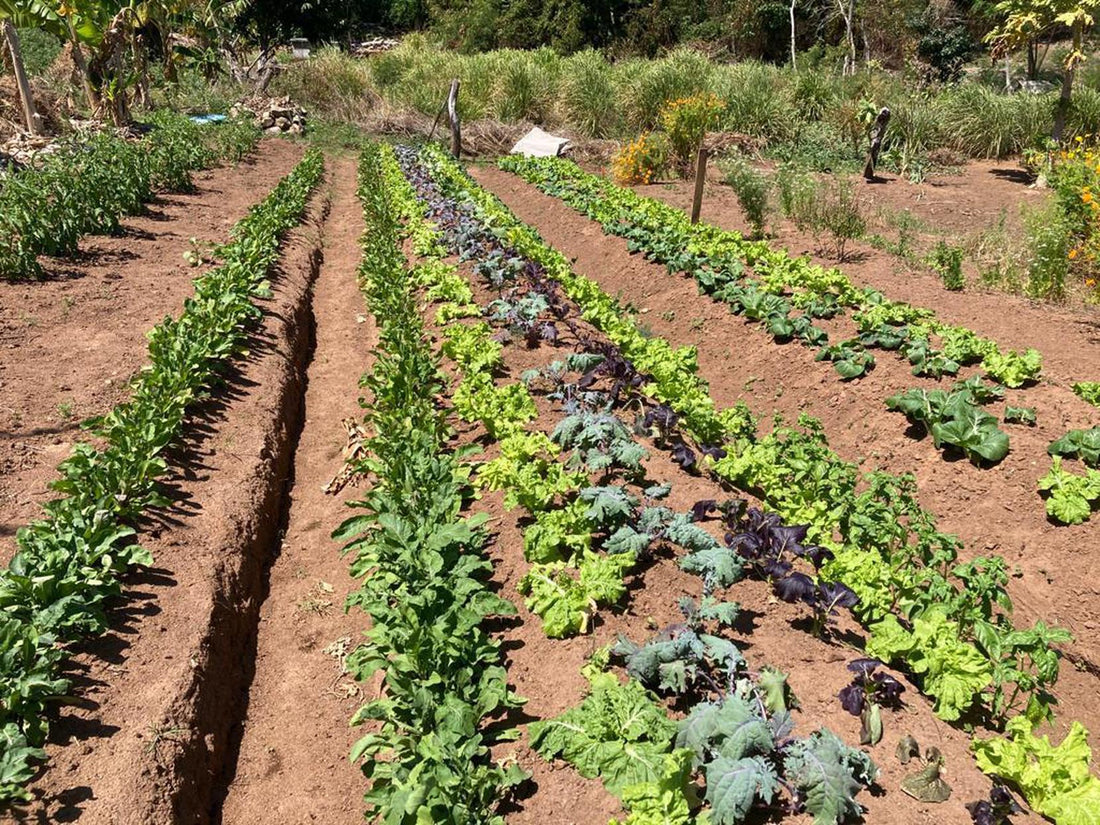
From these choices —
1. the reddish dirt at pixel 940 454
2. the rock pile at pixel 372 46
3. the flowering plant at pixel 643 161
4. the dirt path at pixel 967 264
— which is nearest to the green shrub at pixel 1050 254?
the dirt path at pixel 967 264

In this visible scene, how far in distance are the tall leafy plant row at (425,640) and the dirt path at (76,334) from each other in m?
2.07

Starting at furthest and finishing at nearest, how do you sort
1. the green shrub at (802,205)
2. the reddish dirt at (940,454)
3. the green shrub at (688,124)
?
1. the green shrub at (688,124)
2. the green shrub at (802,205)
3. the reddish dirt at (940,454)

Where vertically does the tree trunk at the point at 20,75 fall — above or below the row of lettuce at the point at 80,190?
above

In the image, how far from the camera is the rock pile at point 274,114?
24.1 metres

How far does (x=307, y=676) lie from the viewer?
401 cm

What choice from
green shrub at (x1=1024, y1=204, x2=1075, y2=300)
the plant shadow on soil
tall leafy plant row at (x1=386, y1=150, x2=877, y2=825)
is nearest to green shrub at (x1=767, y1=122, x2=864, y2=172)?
green shrub at (x1=1024, y1=204, x2=1075, y2=300)

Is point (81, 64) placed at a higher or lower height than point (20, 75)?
higher

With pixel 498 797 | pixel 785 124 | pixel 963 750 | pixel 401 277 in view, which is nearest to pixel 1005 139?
pixel 785 124

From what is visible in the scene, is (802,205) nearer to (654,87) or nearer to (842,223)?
(842,223)

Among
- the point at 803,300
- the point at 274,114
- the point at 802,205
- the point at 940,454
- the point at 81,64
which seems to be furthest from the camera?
the point at 274,114

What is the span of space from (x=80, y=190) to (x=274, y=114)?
54.9ft

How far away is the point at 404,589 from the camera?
12.2 feet

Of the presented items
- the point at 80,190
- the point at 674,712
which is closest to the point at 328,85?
the point at 80,190

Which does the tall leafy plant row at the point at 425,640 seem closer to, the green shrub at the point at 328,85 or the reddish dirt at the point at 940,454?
the reddish dirt at the point at 940,454
